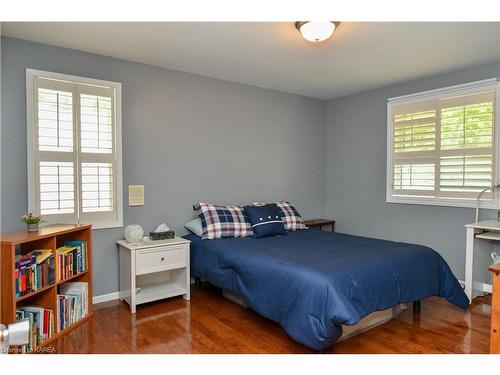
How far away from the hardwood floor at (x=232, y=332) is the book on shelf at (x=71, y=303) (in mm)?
103

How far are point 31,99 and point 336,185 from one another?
4.04 metres

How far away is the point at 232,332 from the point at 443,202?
2.87m

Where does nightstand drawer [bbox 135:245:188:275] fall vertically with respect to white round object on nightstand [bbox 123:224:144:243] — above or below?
below

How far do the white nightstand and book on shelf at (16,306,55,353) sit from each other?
698 mm

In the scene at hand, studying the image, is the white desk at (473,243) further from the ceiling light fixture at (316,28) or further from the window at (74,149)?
the window at (74,149)

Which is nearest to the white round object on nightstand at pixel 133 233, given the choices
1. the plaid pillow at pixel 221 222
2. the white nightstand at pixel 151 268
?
the white nightstand at pixel 151 268

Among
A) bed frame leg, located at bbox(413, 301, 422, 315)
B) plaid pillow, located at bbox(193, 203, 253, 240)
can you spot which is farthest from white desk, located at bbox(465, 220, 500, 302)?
plaid pillow, located at bbox(193, 203, 253, 240)

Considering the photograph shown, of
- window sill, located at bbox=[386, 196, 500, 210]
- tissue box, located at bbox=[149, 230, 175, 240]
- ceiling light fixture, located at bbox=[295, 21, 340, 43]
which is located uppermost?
ceiling light fixture, located at bbox=[295, 21, 340, 43]

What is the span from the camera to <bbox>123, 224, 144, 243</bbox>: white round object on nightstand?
3109mm

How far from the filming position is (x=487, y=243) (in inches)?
133

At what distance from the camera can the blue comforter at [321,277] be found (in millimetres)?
2068

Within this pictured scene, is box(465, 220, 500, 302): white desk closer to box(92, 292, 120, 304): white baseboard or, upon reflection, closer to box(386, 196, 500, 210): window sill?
box(386, 196, 500, 210): window sill
